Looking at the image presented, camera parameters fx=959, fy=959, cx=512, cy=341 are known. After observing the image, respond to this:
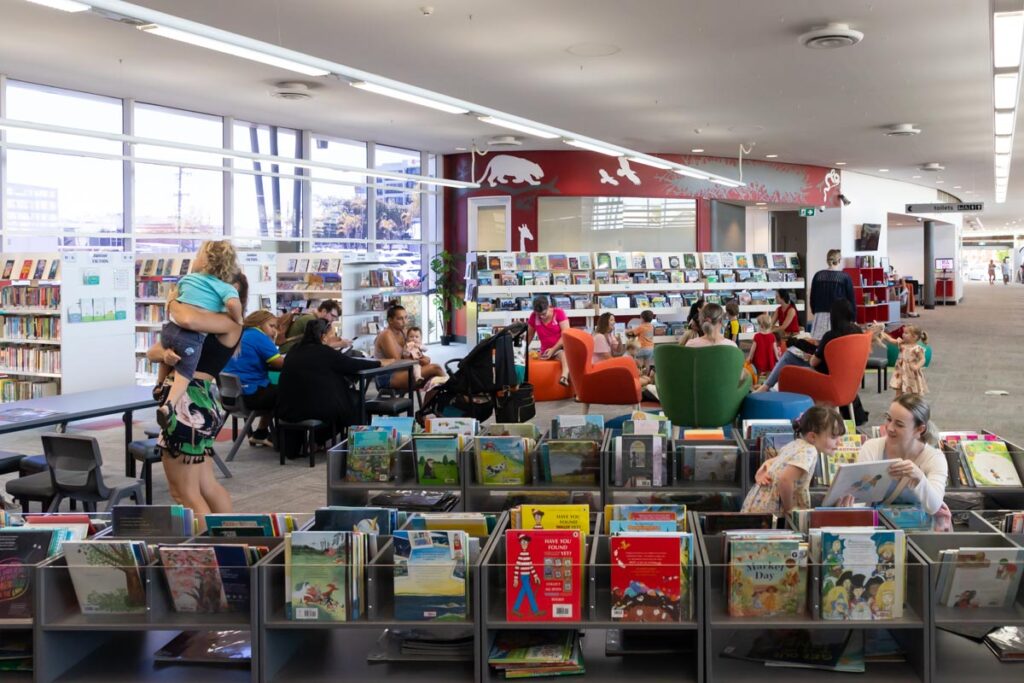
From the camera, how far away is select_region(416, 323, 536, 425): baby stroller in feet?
25.9

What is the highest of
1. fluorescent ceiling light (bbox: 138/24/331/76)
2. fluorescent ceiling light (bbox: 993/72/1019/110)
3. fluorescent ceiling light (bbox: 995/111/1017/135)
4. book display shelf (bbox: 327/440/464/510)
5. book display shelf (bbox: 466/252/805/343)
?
fluorescent ceiling light (bbox: 995/111/1017/135)

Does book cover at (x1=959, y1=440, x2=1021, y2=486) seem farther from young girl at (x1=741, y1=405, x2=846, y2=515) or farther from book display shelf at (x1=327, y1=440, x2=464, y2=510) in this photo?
book display shelf at (x1=327, y1=440, x2=464, y2=510)

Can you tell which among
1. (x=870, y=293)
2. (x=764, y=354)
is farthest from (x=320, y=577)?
(x=870, y=293)

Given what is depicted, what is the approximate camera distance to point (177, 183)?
12797mm

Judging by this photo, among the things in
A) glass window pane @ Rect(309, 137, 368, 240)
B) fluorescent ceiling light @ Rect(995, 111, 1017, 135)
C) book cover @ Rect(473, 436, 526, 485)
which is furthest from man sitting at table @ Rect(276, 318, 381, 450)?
glass window pane @ Rect(309, 137, 368, 240)

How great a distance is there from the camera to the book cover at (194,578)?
2.68 m

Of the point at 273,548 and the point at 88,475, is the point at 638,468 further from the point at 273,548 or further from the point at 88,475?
the point at 88,475

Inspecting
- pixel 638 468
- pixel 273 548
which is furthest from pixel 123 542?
pixel 638 468

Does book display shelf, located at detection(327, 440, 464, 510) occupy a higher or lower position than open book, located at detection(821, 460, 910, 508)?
lower

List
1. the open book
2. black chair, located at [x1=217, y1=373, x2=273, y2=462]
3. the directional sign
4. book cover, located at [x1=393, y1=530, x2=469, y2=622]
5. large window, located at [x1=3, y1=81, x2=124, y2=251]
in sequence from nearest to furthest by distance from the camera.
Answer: book cover, located at [x1=393, y1=530, x2=469, y2=622], the open book, black chair, located at [x1=217, y1=373, x2=273, y2=462], large window, located at [x1=3, y1=81, x2=124, y2=251], the directional sign

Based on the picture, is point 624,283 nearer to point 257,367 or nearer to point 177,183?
point 177,183

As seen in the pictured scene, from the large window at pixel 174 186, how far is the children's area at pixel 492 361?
0.05m

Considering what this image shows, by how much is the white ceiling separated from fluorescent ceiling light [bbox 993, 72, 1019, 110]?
1.91 ft

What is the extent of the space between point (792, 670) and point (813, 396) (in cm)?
610
